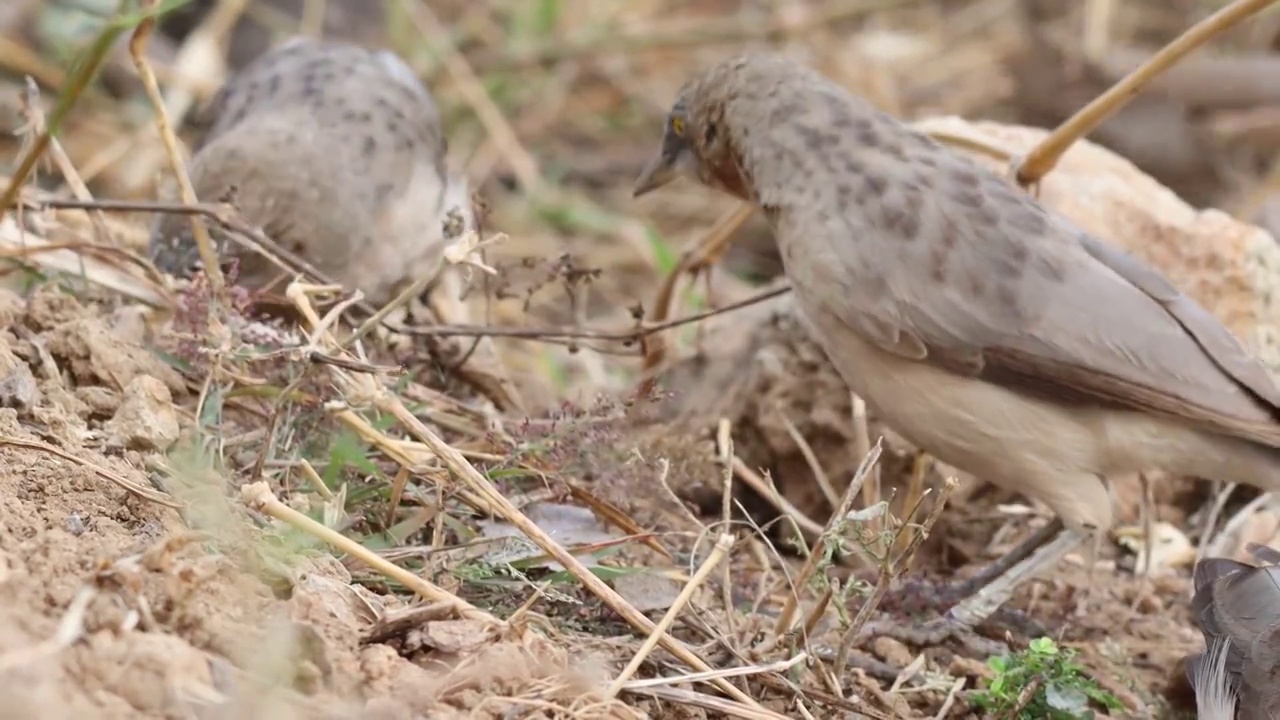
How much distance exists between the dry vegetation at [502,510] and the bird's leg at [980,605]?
0.15 ft

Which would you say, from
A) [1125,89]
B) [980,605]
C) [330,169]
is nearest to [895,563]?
[980,605]

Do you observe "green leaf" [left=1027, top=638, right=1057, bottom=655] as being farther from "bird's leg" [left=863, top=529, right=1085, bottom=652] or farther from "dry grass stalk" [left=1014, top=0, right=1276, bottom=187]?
"dry grass stalk" [left=1014, top=0, right=1276, bottom=187]

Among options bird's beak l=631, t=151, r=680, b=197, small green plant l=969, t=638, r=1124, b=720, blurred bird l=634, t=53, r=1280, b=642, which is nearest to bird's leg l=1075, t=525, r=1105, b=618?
blurred bird l=634, t=53, r=1280, b=642

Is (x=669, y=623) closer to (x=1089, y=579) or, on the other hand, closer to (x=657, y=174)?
(x=1089, y=579)

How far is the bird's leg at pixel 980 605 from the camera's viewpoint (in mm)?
3633

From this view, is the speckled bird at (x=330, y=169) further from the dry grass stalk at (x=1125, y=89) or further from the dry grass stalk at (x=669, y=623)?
the dry grass stalk at (x=669, y=623)

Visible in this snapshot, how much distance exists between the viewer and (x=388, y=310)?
3.07 metres

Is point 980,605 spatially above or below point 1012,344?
below

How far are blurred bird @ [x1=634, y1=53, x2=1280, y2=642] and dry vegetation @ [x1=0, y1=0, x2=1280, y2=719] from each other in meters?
0.21

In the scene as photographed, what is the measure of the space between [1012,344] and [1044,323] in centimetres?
9

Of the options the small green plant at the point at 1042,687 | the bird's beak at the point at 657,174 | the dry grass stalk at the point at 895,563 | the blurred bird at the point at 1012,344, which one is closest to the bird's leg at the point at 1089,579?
the blurred bird at the point at 1012,344

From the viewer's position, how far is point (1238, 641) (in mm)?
Answer: 3143

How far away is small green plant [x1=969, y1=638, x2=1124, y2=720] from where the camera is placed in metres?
3.03

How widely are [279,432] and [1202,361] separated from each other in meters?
2.15
